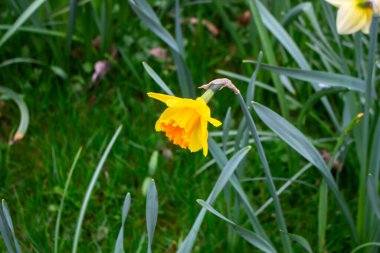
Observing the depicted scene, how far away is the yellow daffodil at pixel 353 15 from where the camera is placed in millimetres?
1726

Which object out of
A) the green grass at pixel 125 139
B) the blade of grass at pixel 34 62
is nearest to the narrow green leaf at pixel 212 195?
the green grass at pixel 125 139

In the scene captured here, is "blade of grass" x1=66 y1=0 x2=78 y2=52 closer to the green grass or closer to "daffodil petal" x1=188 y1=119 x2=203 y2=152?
the green grass

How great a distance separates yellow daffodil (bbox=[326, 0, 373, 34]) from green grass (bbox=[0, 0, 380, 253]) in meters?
0.67

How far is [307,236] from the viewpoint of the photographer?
2270mm

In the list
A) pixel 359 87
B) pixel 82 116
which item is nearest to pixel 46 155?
pixel 82 116

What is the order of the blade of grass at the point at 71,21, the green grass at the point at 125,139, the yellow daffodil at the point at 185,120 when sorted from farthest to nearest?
1. the blade of grass at the point at 71,21
2. the green grass at the point at 125,139
3. the yellow daffodil at the point at 185,120

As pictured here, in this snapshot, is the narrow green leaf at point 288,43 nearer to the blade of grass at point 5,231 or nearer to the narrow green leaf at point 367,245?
the narrow green leaf at point 367,245

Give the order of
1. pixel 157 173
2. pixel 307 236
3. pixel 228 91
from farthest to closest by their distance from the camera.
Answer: pixel 228 91 < pixel 157 173 < pixel 307 236

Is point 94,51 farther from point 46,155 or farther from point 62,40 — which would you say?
point 46,155

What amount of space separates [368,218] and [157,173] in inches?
32.4

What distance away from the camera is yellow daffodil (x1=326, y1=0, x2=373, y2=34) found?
1.73 m

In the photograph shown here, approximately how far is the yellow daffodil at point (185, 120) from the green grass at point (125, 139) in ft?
2.02

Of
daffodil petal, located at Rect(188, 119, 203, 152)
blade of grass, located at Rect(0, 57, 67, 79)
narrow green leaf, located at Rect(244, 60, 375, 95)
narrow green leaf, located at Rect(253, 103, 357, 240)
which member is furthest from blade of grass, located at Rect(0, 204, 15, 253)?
blade of grass, located at Rect(0, 57, 67, 79)

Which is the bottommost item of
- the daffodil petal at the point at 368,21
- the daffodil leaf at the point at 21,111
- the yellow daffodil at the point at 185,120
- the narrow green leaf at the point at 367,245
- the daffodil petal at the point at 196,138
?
the narrow green leaf at the point at 367,245
